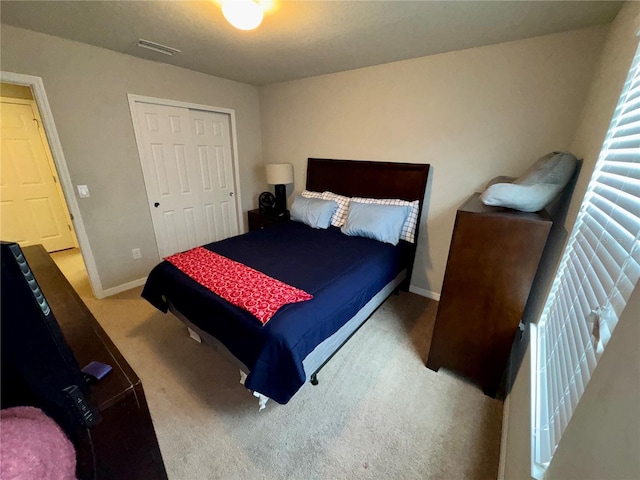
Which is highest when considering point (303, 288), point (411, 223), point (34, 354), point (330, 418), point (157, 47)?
point (157, 47)

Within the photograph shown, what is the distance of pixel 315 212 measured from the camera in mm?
2783

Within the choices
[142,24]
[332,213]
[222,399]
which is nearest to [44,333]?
[222,399]

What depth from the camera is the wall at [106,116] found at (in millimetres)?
2010

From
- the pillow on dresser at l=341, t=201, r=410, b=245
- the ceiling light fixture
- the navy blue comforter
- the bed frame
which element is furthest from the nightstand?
the ceiling light fixture

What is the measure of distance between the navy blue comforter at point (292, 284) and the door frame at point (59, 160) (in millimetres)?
1042

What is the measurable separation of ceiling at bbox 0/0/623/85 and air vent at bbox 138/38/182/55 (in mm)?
67

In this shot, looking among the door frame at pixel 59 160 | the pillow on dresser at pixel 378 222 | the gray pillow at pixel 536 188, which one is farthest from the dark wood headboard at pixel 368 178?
the door frame at pixel 59 160

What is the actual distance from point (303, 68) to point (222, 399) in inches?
119

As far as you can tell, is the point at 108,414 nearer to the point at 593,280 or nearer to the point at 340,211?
the point at 593,280

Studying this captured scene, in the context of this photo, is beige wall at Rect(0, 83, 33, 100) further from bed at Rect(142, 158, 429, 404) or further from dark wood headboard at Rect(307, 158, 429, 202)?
dark wood headboard at Rect(307, 158, 429, 202)

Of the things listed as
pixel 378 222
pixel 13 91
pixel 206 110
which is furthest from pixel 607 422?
pixel 13 91

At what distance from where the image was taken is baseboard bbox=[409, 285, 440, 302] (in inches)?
Result: 106

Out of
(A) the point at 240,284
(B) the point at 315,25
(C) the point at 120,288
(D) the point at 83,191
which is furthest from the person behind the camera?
(C) the point at 120,288

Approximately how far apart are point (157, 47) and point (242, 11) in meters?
1.33
